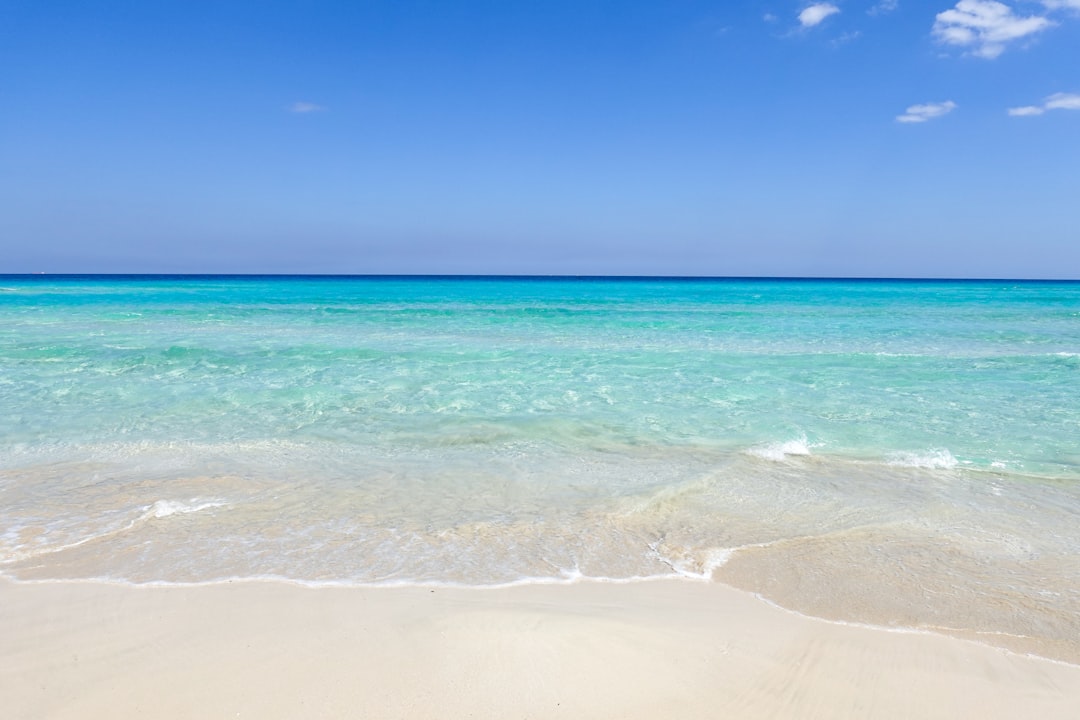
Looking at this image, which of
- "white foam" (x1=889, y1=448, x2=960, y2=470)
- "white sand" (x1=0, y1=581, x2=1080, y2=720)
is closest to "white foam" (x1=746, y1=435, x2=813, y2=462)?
"white foam" (x1=889, y1=448, x2=960, y2=470)

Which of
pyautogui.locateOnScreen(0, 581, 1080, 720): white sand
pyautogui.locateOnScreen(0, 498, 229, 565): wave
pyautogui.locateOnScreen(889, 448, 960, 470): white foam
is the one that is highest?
pyautogui.locateOnScreen(889, 448, 960, 470): white foam

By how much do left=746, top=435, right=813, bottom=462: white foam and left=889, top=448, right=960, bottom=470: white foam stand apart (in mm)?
931

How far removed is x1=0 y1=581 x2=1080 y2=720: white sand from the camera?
125 inches

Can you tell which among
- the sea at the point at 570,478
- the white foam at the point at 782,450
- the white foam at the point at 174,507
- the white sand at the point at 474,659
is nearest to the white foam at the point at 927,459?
the sea at the point at 570,478

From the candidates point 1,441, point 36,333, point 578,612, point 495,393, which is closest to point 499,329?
point 495,393

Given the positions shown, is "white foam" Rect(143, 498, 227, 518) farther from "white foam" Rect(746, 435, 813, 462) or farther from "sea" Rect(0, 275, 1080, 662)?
"white foam" Rect(746, 435, 813, 462)

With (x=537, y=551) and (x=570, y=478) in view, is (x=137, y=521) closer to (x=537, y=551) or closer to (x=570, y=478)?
(x=537, y=551)

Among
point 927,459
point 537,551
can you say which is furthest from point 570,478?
point 927,459

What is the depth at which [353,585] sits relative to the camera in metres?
4.35

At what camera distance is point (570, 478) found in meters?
6.68

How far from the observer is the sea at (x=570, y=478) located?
4574 mm

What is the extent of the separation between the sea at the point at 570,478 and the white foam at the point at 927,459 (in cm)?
4

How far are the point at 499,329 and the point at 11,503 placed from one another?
18.5 m

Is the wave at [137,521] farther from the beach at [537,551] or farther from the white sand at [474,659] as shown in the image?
the white sand at [474,659]
